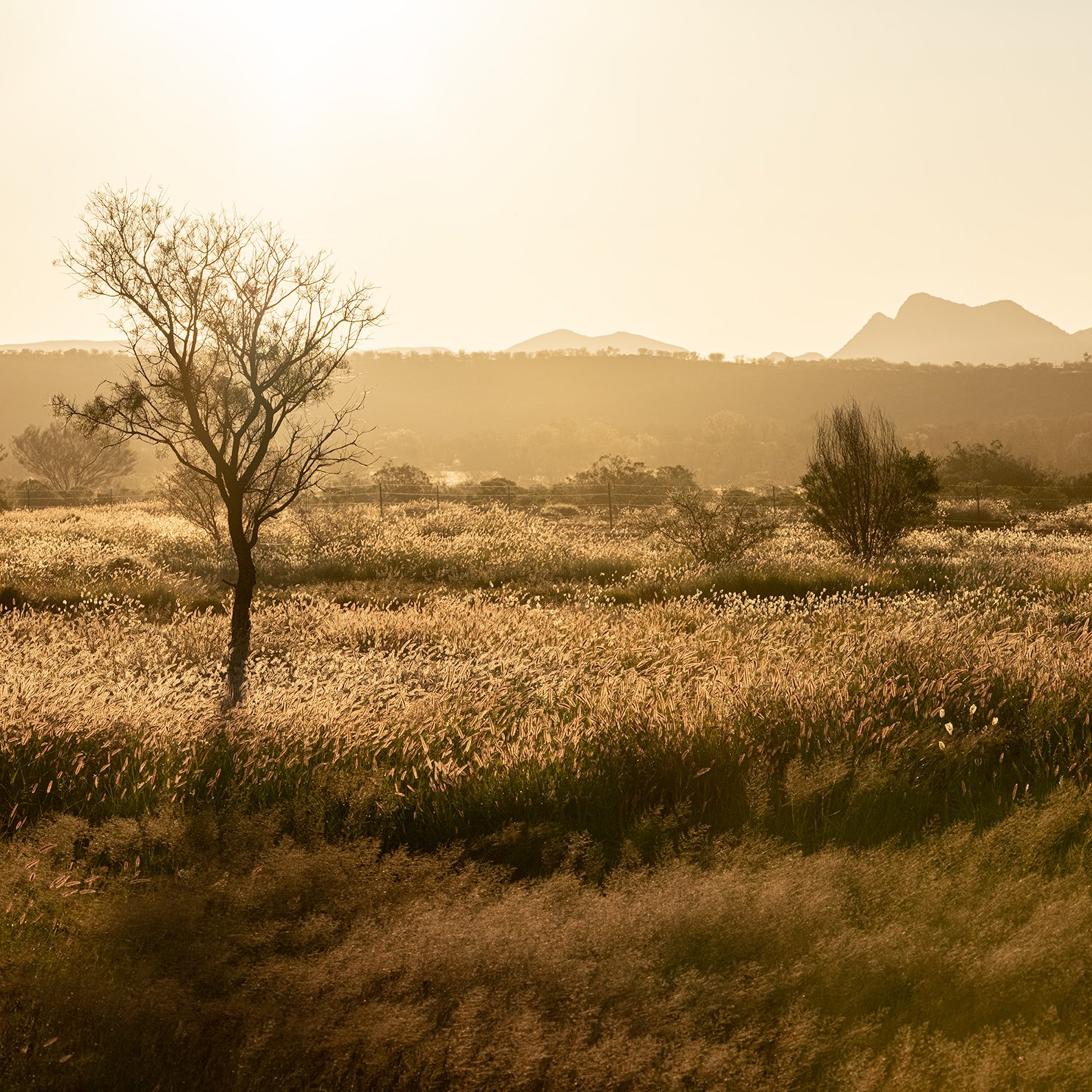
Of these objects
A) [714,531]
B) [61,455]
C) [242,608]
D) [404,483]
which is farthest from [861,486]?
[61,455]

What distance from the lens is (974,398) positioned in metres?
99.4

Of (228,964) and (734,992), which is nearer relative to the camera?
(734,992)

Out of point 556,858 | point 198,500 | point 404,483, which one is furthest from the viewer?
point 404,483

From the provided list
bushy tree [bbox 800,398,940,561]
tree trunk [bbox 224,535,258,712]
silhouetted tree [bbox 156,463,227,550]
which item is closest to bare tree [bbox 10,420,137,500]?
silhouetted tree [bbox 156,463,227,550]

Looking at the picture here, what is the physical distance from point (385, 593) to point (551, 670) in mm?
7179

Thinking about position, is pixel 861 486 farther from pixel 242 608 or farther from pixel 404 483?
pixel 404 483

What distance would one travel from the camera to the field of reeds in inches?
101

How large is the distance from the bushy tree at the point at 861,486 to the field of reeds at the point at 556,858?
357 inches

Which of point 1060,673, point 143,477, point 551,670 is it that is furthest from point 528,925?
point 143,477

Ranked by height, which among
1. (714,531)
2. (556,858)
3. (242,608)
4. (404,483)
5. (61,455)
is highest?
(61,455)

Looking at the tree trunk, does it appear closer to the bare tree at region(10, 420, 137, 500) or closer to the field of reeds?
the field of reeds

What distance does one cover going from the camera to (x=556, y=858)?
413cm

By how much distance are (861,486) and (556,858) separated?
1518 centimetres

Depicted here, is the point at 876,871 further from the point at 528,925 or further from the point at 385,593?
the point at 385,593
